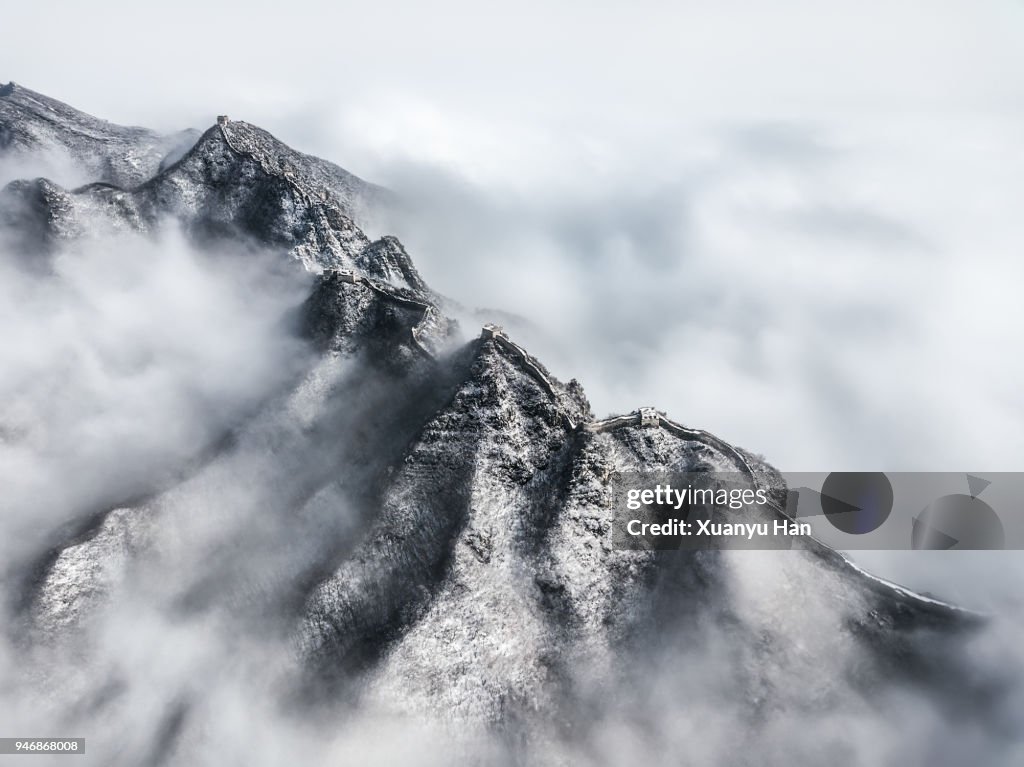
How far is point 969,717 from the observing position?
5662 centimetres

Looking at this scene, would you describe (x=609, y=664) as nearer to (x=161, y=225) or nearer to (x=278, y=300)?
(x=278, y=300)

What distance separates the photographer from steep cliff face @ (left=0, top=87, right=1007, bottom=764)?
2397 inches

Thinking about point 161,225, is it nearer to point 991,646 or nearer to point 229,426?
point 229,426

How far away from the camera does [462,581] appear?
6456 centimetres

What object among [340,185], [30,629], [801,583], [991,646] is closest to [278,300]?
[30,629]

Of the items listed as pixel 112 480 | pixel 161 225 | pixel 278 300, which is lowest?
pixel 112 480

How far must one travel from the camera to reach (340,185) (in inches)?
6137

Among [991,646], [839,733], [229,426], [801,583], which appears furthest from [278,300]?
[991,646]

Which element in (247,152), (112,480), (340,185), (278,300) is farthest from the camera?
(340,185)

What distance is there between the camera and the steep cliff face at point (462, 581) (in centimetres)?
6088

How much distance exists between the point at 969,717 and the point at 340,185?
154913mm

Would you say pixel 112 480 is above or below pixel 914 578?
below

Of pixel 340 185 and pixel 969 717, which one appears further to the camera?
pixel 340 185

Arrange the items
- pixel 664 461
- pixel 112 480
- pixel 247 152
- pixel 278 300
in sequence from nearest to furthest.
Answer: pixel 664 461 < pixel 112 480 < pixel 278 300 < pixel 247 152
